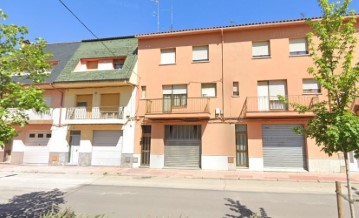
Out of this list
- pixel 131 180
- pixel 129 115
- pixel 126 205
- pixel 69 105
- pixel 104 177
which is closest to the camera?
pixel 126 205

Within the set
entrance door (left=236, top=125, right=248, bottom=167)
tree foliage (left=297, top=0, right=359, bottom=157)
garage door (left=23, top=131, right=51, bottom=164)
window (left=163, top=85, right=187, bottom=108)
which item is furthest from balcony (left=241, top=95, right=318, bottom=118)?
garage door (left=23, top=131, right=51, bottom=164)

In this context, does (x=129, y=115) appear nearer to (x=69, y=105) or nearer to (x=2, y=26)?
(x=69, y=105)

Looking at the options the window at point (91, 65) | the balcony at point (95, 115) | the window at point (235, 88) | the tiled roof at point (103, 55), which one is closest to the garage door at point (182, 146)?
the window at point (235, 88)

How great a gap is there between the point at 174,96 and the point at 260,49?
6479mm

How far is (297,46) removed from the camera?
15.6 meters

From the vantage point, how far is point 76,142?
18.1 metres

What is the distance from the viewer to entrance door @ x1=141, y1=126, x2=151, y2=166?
16.9 m

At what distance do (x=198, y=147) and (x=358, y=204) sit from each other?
9626 mm

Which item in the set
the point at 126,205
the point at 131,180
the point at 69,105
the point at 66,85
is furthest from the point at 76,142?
the point at 126,205

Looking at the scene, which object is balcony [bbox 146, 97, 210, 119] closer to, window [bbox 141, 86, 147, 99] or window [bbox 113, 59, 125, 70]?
window [bbox 141, 86, 147, 99]

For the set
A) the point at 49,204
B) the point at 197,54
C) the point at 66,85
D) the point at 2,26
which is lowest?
the point at 49,204

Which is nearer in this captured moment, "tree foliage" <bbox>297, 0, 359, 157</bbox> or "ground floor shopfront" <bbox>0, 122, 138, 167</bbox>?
"tree foliage" <bbox>297, 0, 359, 157</bbox>

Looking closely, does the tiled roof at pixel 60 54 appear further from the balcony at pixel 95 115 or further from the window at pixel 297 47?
the window at pixel 297 47

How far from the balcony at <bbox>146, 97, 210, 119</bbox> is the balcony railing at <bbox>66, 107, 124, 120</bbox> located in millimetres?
2547
